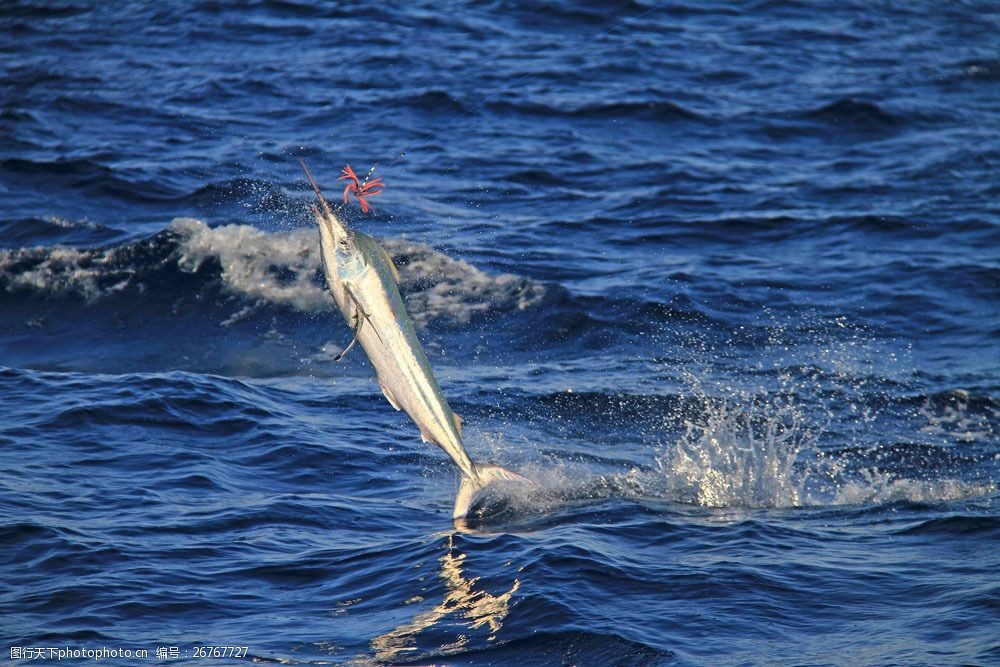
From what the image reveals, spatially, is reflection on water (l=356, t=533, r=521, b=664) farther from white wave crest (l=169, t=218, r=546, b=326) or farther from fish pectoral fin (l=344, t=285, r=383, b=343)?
white wave crest (l=169, t=218, r=546, b=326)

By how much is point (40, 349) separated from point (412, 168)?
6.21 meters

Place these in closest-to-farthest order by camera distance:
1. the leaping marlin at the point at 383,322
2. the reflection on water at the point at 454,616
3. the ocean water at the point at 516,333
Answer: the leaping marlin at the point at 383,322
the reflection on water at the point at 454,616
the ocean water at the point at 516,333

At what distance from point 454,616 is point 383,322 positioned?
1.66m

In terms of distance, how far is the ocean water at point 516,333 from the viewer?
662 centimetres

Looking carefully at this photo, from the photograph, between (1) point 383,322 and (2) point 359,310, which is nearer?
(2) point 359,310

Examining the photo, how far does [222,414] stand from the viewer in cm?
978

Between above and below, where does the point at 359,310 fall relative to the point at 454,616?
above

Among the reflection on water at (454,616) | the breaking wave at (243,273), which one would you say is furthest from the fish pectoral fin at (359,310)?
the breaking wave at (243,273)

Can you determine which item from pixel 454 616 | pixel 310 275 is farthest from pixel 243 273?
pixel 454 616

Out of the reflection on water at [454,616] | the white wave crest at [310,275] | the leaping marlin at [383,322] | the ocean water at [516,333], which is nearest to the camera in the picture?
the leaping marlin at [383,322]

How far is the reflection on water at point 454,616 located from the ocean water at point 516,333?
30 millimetres

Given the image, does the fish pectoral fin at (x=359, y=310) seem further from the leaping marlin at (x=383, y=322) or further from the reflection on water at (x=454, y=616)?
the reflection on water at (x=454, y=616)

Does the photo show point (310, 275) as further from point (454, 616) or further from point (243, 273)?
point (454, 616)

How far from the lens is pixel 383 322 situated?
5.70m
